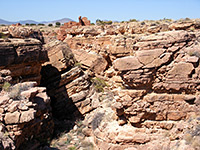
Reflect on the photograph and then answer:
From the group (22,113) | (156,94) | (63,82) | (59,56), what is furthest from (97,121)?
(59,56)

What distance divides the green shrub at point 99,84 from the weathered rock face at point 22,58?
151 inches

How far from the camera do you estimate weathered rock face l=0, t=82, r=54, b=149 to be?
645cm

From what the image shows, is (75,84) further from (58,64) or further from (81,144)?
(81,144)

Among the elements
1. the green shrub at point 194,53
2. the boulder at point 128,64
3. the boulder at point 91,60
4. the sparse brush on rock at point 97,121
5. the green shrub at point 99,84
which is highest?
the green shrub at point 194,53

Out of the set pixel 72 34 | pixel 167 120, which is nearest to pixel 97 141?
pixel 167 120

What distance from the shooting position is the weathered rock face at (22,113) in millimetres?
6445

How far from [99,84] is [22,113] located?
23.8 feet

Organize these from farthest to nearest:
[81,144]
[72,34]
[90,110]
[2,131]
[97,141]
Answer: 1. [72,34]
2. [90,110]
3. [81,144]
4. [97,141]
5. [2,131]

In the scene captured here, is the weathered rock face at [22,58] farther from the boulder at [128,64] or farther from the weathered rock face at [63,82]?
the boulder at [128,64]

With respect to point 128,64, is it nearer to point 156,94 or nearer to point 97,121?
point 156,94

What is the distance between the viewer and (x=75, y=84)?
11844mm

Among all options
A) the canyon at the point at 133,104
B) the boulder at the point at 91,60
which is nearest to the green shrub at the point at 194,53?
the canyon at the point at 133,104

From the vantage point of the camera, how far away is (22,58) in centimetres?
984

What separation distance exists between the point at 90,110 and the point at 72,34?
10768 mm
